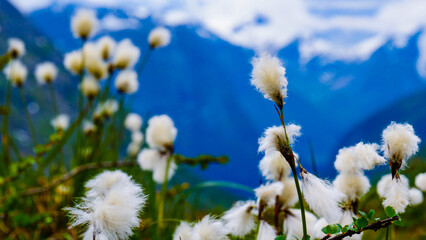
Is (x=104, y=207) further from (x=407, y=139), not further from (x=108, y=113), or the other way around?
(x=108, y=113)

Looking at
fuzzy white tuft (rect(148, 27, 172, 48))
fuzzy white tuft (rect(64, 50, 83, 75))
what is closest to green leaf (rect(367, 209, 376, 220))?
fuzzy white tuft (rect(64, 50, 83, 75))

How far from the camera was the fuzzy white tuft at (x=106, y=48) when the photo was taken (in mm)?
3568

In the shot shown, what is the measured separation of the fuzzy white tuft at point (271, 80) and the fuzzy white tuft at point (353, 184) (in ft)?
1.61

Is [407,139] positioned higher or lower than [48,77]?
lower

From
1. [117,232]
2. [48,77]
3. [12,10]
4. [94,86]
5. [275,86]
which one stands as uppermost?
[12,10]

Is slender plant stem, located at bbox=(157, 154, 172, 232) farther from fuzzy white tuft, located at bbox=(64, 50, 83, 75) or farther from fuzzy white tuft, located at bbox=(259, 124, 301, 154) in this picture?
fuzzy white tuft, located at bbox=(64, 50, 83, 75)

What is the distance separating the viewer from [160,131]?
230cm

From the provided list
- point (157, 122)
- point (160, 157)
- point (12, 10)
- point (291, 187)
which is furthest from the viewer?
point (12, 10)

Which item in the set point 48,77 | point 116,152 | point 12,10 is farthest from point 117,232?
point 12,10

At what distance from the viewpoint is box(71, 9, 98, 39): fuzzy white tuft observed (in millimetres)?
3497

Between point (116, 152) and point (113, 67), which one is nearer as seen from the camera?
point (113, 67)

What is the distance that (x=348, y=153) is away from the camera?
1.11 m

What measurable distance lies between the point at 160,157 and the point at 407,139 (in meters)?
1.87

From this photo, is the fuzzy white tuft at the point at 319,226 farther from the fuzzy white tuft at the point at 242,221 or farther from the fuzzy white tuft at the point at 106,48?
the fuzzy white tuft at the point at 106,48
